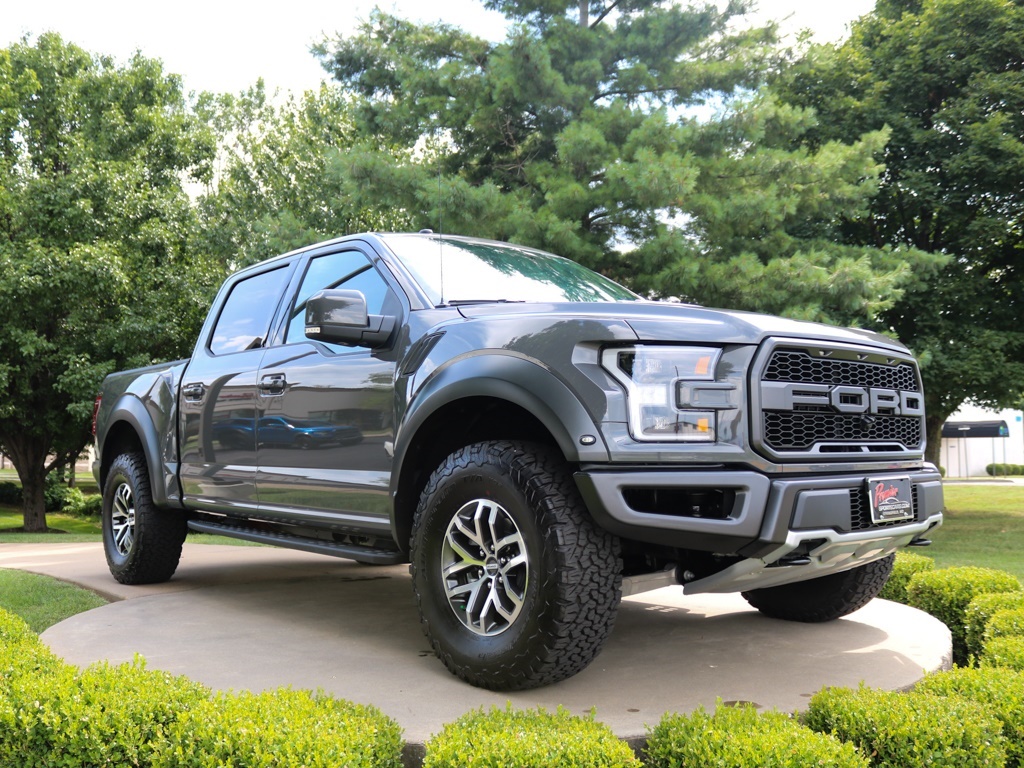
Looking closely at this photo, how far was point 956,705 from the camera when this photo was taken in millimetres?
3170

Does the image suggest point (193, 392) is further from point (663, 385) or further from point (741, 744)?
point (741, 744)

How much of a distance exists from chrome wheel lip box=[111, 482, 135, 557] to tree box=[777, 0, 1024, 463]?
15.1 meters

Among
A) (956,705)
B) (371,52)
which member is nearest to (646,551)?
(956,705)

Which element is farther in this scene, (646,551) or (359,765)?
(646,551)

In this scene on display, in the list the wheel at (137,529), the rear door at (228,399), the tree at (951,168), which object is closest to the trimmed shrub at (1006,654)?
the rear door at (228,399)

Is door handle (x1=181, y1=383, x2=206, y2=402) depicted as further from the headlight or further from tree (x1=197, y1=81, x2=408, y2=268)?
tree (x1=197, y1=81, x2=408, y2=268)

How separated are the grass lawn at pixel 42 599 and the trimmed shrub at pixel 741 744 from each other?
3.80m

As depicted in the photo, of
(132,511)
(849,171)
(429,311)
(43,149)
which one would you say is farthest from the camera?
(43,149)

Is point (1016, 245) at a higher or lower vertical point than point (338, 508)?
higher

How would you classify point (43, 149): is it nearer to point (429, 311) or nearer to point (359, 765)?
point (429, 311)

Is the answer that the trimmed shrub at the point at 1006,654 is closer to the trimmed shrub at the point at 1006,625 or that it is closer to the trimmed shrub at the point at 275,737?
the trimmed shrub at the point at 1006,625

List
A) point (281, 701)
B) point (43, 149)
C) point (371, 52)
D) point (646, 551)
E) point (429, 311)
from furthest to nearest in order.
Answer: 1. point (43, 149)
2. point (371, 52)
3. point (429, 311)
4. point (646, 551)
5. point (281, 701)

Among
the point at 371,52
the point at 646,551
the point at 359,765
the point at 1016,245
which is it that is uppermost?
the point at 371,52

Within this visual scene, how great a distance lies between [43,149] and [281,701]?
21.4 metres
